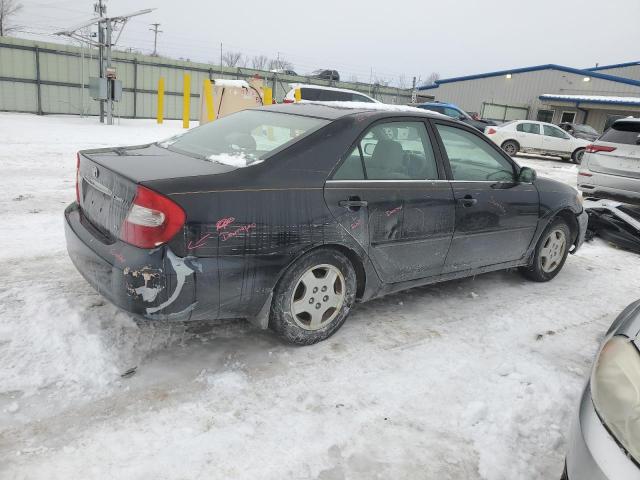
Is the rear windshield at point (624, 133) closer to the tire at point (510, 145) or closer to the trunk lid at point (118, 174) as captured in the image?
the trunk lid at point (118, 174)

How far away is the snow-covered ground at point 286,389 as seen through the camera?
223 centimetres

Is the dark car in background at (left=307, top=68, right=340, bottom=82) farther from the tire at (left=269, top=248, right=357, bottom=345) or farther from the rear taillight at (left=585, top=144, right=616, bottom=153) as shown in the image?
the tire at (left=269, top=248, right=357, bottom=345)

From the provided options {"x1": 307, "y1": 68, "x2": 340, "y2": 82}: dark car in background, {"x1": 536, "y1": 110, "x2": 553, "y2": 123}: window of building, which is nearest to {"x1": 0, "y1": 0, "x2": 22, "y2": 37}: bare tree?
{"x1": 307, "y1": 68, "x2": 340, "y2": 82}: dark car in background

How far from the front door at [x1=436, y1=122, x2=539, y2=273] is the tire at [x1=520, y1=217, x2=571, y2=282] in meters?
0.32

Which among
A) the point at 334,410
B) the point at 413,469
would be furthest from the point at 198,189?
the point at 413,469

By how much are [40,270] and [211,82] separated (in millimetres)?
12456

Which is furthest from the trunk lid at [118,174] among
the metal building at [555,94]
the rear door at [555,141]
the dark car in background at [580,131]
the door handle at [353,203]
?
the metal building at [555,94]

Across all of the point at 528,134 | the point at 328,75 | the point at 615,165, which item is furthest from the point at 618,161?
the point at 328,75

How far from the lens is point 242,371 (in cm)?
289

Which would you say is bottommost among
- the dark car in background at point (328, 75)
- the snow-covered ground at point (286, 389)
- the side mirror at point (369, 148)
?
the snow-covered ground at point (286, 389)

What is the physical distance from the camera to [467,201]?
149 inches

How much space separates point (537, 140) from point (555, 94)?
16.1 m

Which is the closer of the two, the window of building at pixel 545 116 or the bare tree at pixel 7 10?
the window of building at pixel 545 116

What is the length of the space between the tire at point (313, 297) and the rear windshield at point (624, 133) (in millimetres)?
6916
